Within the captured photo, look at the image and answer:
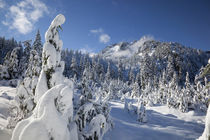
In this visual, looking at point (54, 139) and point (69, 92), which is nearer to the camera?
point (54, 139)

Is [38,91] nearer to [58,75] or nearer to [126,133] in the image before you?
[58,75]

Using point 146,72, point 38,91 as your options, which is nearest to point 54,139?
point 38,91

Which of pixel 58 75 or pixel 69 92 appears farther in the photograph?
pixel 58 75

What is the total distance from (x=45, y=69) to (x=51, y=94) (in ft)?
4.74

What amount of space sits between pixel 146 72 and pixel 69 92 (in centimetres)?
5867

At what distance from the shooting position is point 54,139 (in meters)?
3.54

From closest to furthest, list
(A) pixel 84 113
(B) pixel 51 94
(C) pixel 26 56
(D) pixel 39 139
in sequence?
(D) pixel 39 139, (B) pixel 51 94, (A) pixel 84 113, (C) pixel 26 56

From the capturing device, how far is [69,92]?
385 centimetres

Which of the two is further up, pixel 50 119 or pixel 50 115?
pixel 50 115

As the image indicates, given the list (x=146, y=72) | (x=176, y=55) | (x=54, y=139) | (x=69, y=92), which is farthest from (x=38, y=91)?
(x=176, y=55)

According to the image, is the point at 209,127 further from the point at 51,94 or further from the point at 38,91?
the point at 38,91

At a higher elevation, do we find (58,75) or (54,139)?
(58,75)

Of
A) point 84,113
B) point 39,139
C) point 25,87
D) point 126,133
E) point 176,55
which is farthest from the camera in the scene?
point 176,55

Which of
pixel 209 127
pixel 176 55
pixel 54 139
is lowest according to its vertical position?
pixel 54 139
